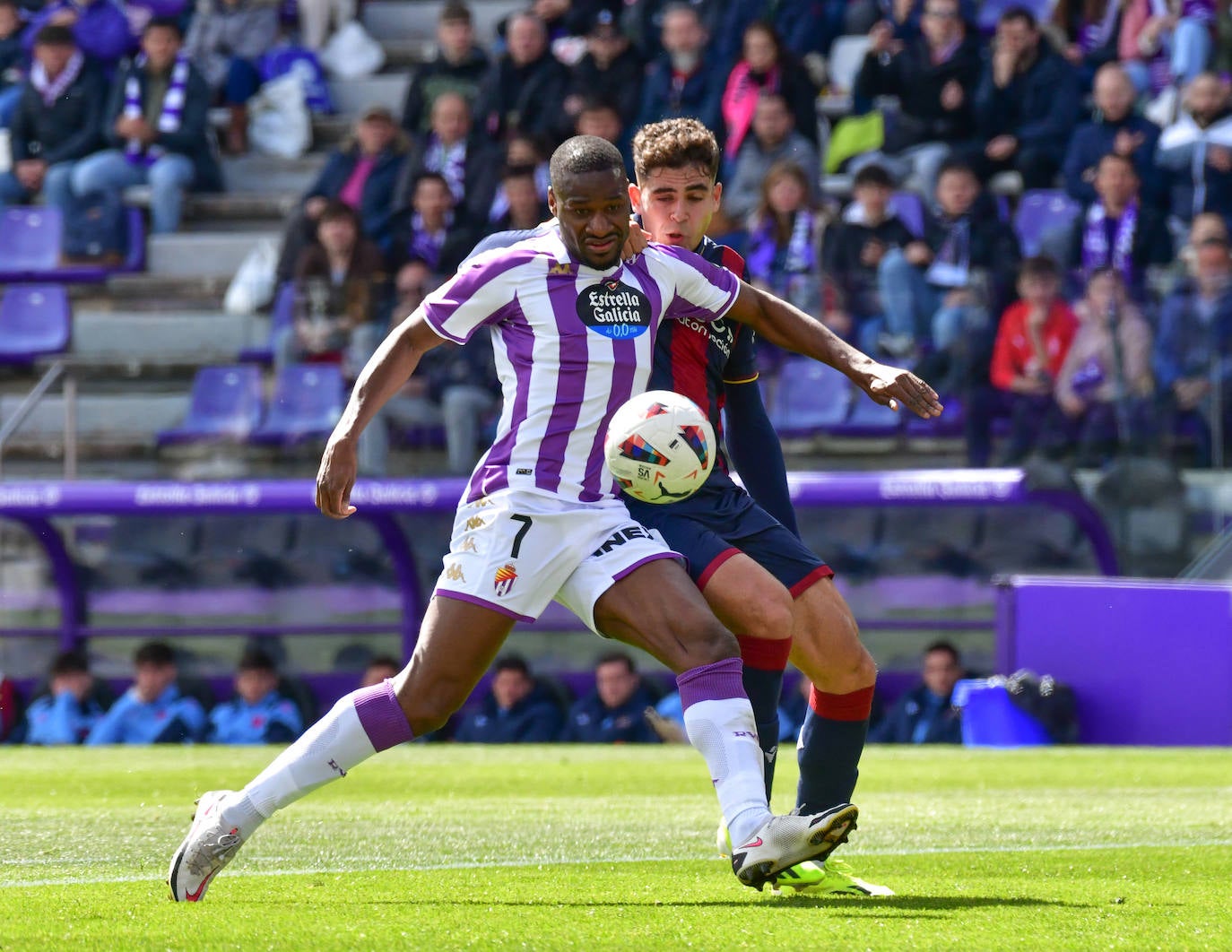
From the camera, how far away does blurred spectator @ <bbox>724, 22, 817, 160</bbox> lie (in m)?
14.9

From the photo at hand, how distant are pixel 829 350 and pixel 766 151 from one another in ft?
32.7

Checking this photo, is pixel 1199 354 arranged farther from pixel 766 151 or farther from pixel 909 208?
pixel 766 151

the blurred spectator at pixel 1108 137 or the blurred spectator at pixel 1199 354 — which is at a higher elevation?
the blurred spectator at pixel 1108 137

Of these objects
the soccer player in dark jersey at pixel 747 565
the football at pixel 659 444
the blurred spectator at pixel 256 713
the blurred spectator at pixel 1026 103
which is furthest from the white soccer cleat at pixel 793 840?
the blurred spectator at pixel 1026 103

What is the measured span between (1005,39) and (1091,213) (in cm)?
191

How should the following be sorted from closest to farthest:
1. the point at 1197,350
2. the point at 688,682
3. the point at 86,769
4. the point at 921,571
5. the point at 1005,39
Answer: the point at 688,682, the point at 86,769, the point at 1197,350, the point at 921,571, the point at 1005,39

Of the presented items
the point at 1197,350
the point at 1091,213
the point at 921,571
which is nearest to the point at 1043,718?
the point at 921,571

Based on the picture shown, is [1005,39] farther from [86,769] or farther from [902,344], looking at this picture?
[86,769]

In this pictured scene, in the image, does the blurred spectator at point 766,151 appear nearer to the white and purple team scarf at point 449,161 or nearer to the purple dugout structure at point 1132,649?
the white and purple team scarf at point 449,161

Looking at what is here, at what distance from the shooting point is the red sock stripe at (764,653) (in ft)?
17.0

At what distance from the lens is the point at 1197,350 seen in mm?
11375

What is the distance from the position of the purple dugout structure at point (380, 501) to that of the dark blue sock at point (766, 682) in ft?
21.1

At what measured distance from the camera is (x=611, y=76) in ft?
51.3

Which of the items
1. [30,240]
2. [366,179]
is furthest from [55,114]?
[366,179]
